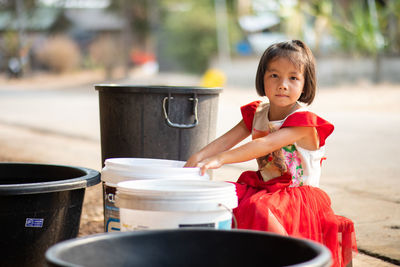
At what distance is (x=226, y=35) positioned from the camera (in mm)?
23938

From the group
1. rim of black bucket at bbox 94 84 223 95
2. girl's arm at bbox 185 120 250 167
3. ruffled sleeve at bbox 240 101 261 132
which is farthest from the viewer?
rim of black bucket at bbox 94 84 223 95

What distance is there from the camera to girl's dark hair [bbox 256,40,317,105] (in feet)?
9.34

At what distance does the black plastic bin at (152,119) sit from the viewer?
346 centimetres

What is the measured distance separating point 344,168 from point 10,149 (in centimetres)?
408

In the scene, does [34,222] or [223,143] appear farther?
[223,143]

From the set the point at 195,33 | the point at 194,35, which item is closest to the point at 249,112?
the point at 195,33

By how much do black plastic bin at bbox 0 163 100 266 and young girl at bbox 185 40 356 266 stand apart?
0.55 m

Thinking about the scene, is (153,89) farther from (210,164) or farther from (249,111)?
(210,164)

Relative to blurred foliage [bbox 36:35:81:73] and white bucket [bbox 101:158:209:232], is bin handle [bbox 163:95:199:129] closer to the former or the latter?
white bucket [bbox 101:158:209:232]

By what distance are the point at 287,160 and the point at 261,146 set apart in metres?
0.23

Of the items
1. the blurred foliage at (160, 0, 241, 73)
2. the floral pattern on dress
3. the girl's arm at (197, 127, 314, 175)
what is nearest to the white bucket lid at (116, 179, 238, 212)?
the girl's arm at (197, 127, 314, 175)

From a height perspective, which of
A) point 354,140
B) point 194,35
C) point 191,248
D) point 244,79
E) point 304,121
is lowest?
point 354,140

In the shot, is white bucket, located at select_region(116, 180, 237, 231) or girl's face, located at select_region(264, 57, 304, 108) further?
girl's face, located at select_region(264, 57, 304, 108)

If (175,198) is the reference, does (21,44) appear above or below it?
above
